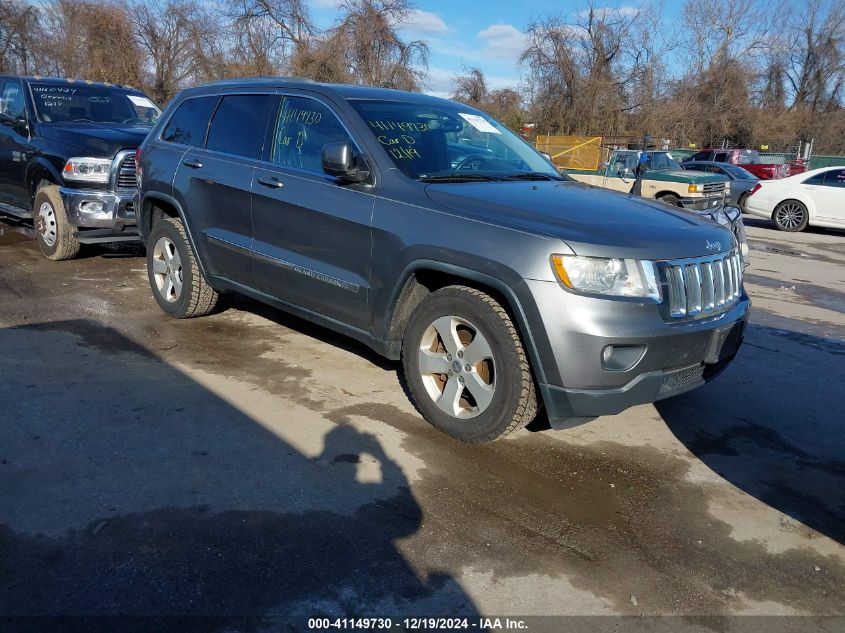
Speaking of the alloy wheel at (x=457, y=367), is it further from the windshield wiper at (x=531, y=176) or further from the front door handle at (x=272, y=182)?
the front door handle at (x=272, y=182)

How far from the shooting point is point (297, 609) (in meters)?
2.56

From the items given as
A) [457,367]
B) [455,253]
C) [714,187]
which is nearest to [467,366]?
[457,367]

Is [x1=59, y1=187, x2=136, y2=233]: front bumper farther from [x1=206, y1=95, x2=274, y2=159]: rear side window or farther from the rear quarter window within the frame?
the rear quarter window

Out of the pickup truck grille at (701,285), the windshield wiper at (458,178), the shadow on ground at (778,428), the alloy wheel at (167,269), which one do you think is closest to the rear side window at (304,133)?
the windshield wiper at (458,178)

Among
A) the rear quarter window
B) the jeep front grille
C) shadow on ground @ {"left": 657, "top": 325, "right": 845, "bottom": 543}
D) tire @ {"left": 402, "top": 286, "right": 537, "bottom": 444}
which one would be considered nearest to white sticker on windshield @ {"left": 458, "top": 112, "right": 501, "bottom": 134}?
tire @ {"left": 402, "top": 286, "right": 537, "bottom": 444}

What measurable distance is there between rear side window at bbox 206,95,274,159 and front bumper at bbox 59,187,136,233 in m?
2.43

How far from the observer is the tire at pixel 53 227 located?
7.69m

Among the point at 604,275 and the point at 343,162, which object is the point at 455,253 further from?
the point at 343,162

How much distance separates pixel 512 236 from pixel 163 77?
32.4 meters

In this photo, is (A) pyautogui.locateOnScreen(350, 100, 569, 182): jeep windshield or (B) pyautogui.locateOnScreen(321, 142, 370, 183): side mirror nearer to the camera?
(B) pyautogui.locateOnScreen(321, 142, 370, 183): side mirror

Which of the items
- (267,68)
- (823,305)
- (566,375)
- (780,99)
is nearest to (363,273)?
(566,375)

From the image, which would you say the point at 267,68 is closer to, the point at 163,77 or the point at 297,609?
the point at 163,77

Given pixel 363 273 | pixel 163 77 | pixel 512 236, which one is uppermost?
pixel 163 77

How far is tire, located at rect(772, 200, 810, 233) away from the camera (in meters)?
15.9
